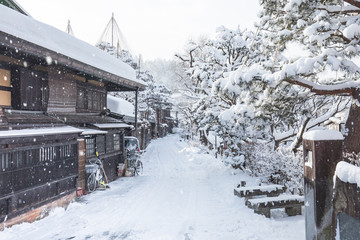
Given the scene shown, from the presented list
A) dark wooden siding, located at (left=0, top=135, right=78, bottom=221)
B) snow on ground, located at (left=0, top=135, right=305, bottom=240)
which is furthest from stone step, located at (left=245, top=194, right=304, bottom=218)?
dark wooden siding, located at (left=0, top=135, right=78, bottom=221)

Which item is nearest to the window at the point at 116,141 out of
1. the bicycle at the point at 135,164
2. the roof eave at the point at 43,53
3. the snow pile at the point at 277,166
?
the bicycle at the point at 135,164

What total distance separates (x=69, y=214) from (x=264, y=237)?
6346 mm

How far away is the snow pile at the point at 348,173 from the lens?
2520 mm

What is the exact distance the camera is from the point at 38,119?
28.1 ft

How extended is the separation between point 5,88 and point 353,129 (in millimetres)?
11317

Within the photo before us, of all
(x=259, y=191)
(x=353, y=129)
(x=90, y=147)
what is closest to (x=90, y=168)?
(x=90, y=147)

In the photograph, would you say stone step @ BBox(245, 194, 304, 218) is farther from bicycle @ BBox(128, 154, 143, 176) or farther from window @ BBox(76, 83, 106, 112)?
window @ BBox(76, 83, 106, 112)

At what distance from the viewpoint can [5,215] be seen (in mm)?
6480

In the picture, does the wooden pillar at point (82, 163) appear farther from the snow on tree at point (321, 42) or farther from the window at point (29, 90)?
the snow on tree at point (321, 42)

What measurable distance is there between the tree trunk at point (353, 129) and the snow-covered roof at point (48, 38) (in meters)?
9.53

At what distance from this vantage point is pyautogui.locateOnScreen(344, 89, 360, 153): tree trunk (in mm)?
6395

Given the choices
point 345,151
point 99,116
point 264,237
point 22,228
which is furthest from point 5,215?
point 345,151

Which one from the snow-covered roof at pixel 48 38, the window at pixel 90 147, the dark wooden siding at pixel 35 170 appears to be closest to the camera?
the dark wooden siding at pixel 35 170

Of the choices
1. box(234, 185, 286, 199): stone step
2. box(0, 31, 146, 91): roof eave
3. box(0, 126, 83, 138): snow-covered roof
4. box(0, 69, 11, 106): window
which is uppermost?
box(0, 31, 146, 91): roof eave
